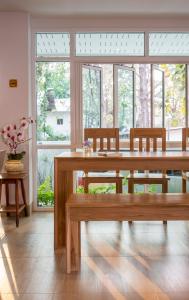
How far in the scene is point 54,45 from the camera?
554 cm

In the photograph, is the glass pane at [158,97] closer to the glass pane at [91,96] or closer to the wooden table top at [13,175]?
the glass pane at [91,96]

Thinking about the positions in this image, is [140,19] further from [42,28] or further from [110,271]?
[110,271]

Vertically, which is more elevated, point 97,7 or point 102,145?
point 97,7

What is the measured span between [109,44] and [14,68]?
4.29 ft

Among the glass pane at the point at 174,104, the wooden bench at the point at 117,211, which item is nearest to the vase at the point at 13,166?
the wooden bench at the point at 117,211

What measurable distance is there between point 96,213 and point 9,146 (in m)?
2.29

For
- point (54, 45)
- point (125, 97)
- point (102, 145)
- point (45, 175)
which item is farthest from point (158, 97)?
point (45, 175)

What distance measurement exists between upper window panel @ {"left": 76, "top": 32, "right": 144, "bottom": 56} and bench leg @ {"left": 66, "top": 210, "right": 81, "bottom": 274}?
2.92 m

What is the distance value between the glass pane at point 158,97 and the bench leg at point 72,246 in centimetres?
274

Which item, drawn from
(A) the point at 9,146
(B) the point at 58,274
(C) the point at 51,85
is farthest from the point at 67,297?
(C) the point at 51,85

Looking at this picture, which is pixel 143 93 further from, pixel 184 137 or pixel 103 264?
pixel 103 264

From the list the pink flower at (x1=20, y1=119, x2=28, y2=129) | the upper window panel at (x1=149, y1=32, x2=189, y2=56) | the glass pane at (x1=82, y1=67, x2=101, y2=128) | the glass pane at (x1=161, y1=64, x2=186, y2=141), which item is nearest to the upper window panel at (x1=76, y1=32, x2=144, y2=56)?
the upper window panel at (x1=149, y1=32, x2=189, y2=56)

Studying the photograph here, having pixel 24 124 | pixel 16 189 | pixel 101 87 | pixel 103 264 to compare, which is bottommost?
pixel 103 264

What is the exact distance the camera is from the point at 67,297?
8.75ft
